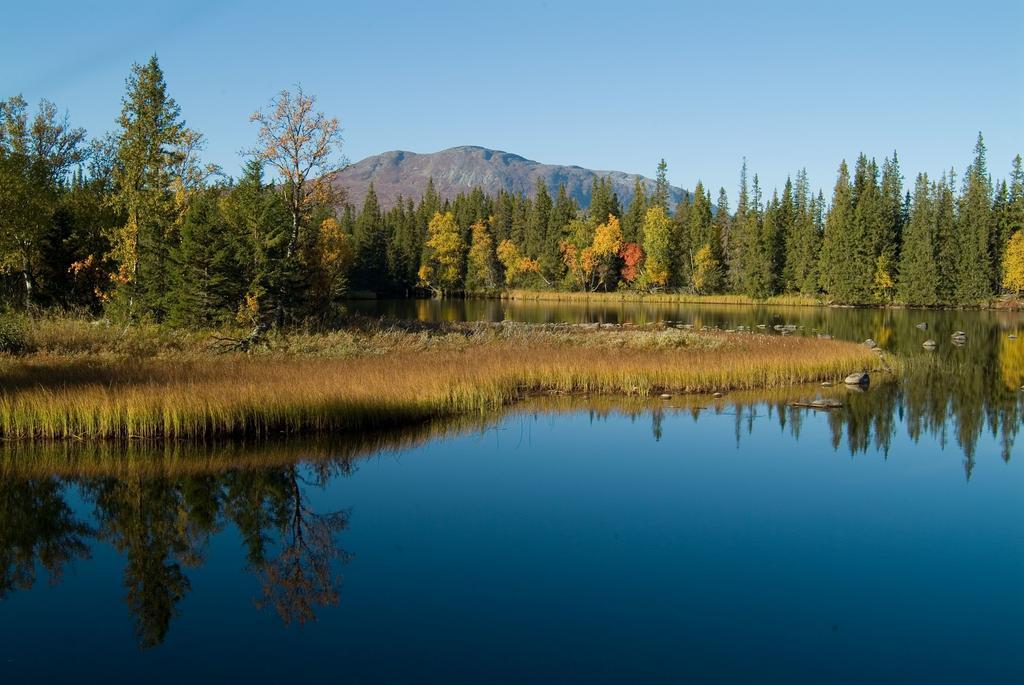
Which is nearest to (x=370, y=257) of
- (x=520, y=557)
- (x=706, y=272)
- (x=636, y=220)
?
(x=636, y=220)

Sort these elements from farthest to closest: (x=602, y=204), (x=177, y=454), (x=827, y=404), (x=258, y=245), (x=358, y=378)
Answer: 1. (x=602, y=204)
2. (x=258, y=245)
3. (x=827, y=404)
4. (x=358, y=378)
5. (x=177, y=454)

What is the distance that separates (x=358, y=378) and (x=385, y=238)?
82811 millimetres

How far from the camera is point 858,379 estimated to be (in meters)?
26.2

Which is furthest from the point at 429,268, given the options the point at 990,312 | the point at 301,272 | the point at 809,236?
the point at 301,272

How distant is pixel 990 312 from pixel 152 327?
64.5 m

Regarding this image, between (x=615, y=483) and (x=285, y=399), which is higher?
(x=285, y=399)

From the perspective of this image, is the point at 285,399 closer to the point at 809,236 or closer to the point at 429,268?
the point at 809,236

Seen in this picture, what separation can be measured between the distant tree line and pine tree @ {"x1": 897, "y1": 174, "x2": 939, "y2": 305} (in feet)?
0.59

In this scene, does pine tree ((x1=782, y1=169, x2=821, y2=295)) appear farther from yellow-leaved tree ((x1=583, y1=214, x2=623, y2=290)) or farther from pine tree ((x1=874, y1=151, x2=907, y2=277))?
yellow-leaved tree ((x1=583, y1=214, x2=623, y2=290))

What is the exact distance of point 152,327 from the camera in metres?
28.7

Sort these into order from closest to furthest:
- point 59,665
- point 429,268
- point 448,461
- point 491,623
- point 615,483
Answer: point 59,665, point 491,623, point 615,483, point 448,461, point 429,268

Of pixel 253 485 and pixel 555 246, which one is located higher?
pixel 555 246

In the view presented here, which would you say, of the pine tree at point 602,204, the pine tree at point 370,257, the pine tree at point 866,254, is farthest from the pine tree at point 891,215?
the pine tree at point 370,257

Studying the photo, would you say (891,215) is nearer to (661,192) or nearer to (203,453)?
(661,192)
